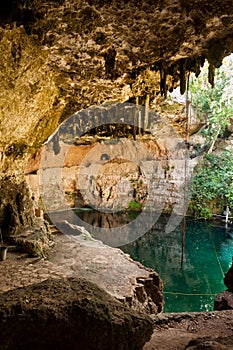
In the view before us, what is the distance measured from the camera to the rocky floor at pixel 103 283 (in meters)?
3.01

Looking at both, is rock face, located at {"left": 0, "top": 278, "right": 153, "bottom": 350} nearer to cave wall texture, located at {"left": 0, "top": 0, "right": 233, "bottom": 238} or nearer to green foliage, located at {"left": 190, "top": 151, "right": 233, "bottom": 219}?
cave wall texture, located at {"left": 0, "top": 0, "right": 233, "bottom": 238}

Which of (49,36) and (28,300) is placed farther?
(49,36)

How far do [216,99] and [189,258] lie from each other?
7663mm

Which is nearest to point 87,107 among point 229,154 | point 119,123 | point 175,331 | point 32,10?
point 119,123

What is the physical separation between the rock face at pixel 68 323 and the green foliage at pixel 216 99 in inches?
503

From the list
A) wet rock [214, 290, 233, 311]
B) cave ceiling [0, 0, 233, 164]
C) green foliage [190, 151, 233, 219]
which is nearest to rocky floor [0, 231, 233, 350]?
wet rock [214, 290, 233, 311]

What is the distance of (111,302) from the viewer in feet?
7.31

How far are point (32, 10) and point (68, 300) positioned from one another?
346 centimetres

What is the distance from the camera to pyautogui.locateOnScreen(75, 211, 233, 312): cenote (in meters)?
9.02

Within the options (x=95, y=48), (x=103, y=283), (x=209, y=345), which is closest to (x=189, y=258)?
(x=103, y=283)

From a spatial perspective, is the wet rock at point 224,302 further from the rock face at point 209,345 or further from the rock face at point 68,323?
the rock face at point 68,323

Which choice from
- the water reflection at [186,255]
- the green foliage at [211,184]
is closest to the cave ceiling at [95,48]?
the water reflection at [186,255]

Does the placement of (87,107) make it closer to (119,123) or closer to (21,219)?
(119,123)

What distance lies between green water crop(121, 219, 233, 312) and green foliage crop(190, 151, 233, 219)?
912mm
